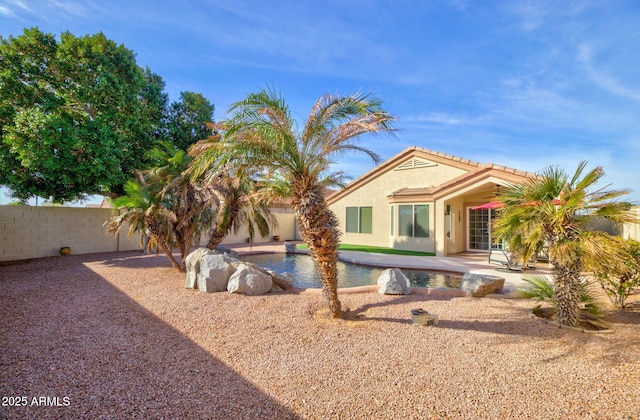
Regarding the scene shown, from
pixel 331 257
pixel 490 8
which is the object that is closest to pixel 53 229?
pixel 331 257

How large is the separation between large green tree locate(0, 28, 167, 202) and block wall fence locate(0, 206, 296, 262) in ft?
3.32

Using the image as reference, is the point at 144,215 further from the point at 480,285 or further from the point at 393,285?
the point at 480,285

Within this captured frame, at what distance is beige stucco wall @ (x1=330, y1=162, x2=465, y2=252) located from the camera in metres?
17.7

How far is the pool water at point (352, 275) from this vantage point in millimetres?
10562

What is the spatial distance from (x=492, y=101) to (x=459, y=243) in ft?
27.2

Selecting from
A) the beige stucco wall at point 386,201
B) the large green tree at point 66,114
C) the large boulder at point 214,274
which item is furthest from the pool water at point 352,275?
the large green tree at point 66,114

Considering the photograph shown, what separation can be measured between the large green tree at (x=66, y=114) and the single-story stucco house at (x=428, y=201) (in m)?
15.0

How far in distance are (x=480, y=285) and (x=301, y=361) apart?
244 inches

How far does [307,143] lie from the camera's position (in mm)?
6582

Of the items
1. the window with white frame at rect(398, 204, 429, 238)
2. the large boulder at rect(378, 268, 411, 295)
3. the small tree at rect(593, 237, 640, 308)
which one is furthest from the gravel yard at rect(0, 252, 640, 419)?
the window with white frame at rect(398, 204, 429, 238)

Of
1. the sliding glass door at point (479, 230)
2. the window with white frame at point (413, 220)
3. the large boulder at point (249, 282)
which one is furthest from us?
the sliding glass door at point (479, 230)

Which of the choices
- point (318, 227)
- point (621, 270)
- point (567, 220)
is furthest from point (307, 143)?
point (621, 270)

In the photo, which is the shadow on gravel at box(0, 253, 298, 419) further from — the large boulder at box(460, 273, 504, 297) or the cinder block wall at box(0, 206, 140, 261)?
the cinder block wall at box(0, 206, 140, 261)

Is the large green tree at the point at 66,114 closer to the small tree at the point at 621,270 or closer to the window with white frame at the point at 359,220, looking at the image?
the window with white frame at the point at 359,220
